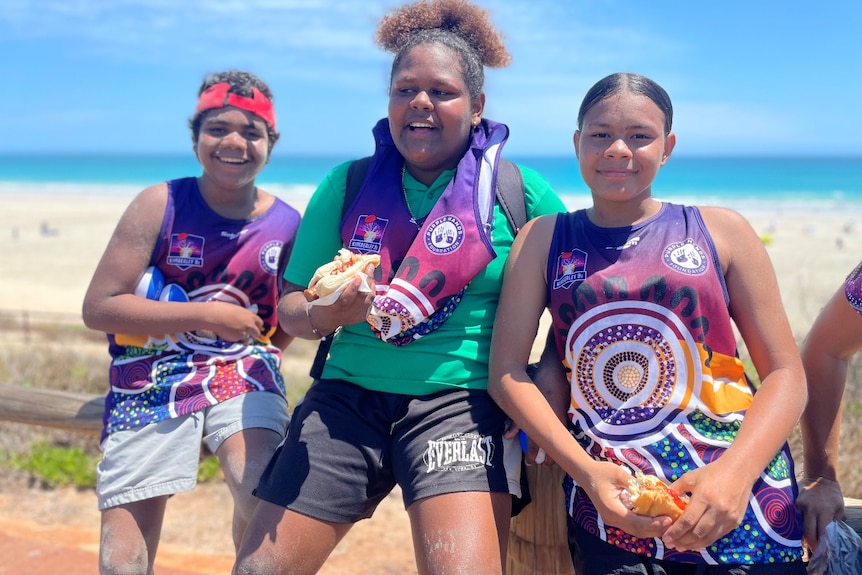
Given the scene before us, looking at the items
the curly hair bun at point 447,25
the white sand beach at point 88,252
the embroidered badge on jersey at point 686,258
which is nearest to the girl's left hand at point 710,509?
the embroidered badge on jersey at point 686,258

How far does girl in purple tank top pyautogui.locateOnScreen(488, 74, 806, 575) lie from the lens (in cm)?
228

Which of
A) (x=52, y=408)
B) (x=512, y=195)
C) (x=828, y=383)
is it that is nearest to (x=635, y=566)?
(x=828, y=383)

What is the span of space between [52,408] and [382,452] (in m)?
2.32

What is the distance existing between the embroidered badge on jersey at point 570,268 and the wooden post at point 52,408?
2.61 metres

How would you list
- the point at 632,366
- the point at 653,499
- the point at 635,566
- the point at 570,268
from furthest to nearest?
the point at 570,268 < the point at 632,366 < the point at 635,566 < the point at 653,499

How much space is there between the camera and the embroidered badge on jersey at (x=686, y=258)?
7.95ft

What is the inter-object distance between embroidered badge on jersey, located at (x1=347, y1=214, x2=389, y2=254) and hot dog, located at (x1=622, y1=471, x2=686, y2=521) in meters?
1.19

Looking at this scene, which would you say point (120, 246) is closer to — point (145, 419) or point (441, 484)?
point (145, 419)

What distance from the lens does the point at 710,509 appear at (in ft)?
7.18

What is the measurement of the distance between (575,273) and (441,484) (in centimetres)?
80

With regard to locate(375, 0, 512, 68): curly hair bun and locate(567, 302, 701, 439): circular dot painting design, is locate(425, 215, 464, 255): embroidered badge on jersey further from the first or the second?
locate(375, 0, 512, 68): curly hair bun

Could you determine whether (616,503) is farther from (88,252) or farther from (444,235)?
(88,252)

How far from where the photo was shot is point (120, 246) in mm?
3223

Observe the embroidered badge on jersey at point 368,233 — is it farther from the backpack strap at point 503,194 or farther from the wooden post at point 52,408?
the wooden post at point 52,408
